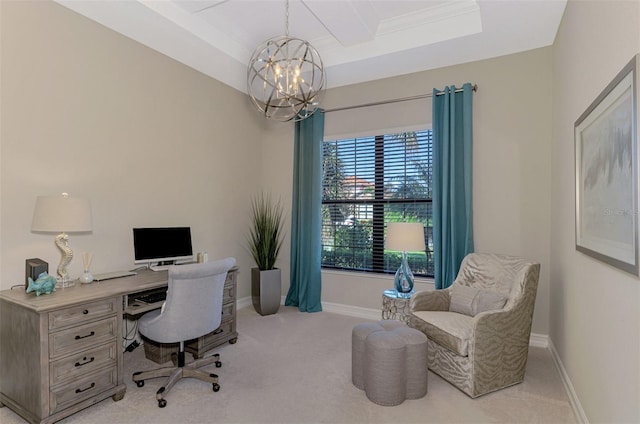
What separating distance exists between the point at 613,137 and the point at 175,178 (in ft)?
12.0

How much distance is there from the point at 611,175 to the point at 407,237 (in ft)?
5.60

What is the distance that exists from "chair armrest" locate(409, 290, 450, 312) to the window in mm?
944

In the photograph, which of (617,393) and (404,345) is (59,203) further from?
(617,393)

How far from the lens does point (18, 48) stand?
249cm

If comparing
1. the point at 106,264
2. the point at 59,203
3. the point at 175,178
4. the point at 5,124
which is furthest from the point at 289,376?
the point at 5,124

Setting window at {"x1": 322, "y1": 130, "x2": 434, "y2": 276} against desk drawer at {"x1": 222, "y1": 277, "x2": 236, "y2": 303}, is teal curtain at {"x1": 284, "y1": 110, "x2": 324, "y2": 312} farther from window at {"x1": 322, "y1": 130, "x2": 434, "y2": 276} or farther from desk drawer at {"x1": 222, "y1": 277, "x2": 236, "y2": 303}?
desk drawer at {"x1": 222, "y1": 277, "x2": 236, "y2": 303}

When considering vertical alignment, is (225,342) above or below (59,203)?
below

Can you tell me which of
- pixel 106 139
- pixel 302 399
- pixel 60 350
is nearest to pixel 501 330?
pixel 302 399

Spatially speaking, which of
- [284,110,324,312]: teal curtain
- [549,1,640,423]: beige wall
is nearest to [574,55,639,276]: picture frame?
[549,1,640,423]: beige wall

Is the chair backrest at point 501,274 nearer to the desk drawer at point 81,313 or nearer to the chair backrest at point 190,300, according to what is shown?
the chair backrest at point 190,300

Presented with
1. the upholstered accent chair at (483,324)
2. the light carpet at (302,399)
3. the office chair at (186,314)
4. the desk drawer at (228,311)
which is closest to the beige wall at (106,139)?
the desk drawer at (228,311)

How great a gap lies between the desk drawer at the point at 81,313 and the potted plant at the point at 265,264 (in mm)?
2032

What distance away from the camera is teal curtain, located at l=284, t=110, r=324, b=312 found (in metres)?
4.49

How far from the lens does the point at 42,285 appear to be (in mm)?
2268
